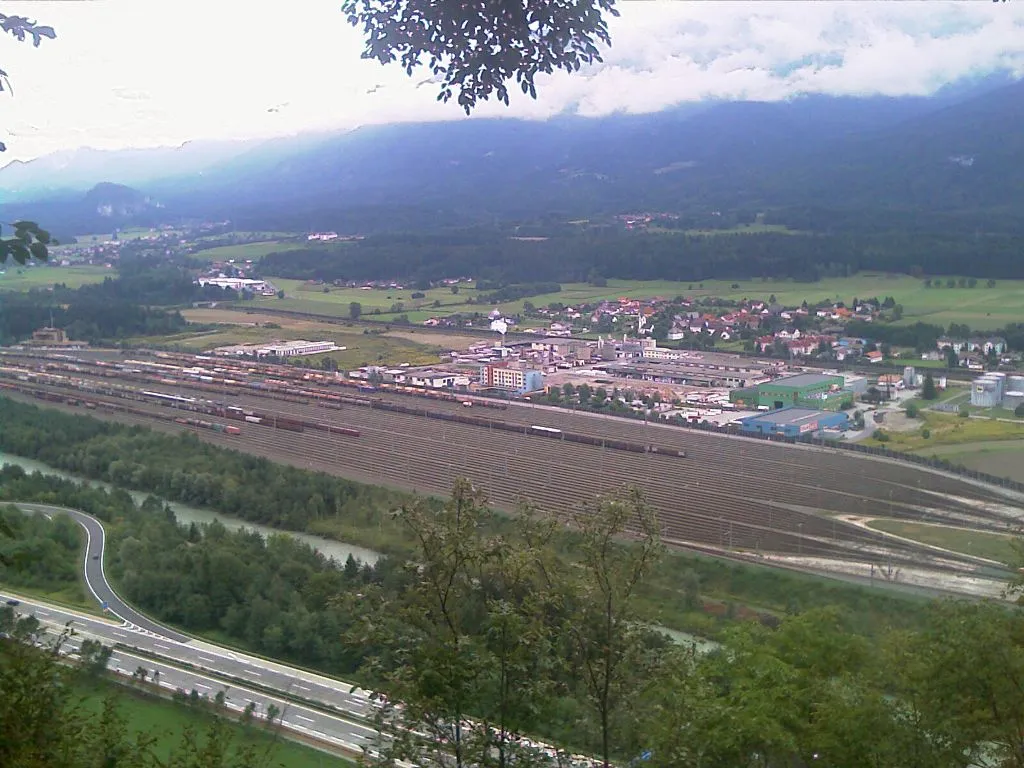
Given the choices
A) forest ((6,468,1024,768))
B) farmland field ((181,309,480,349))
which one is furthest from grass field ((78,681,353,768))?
farmland field ((181,309,480,349))

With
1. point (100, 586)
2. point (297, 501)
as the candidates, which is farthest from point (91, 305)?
point (100, 586)

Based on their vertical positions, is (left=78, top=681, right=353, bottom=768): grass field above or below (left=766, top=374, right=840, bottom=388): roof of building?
below

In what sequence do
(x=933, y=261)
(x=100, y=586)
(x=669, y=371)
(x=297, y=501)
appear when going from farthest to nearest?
(x=933, y=261) → (x=669, y=371) → (x=297, y=501) → (x=100, y=586)

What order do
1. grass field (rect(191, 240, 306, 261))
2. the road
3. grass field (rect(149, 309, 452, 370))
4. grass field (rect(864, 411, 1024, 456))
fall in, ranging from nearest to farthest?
the road, grass field (rect(864, 411, 1024, 456)), grass field (rect(149, 309, 452, 370)), grass field (rect(191, 240, 306, 261))

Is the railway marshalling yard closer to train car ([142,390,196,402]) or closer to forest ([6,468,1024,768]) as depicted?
train car ([142,390,196,402])

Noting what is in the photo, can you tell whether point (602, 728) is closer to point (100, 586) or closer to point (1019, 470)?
point (100, 586)
